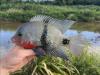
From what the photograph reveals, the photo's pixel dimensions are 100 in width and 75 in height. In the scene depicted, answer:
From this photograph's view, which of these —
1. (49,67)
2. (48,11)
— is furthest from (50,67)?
(48,11)

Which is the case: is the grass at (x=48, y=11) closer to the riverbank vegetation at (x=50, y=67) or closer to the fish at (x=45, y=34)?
the riverbank vegetation at (x=50, y=67)

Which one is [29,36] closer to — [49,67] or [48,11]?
[49,67]

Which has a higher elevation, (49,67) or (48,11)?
(49,67)

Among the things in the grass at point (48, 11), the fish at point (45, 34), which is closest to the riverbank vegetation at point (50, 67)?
the fish at point (45, 34)

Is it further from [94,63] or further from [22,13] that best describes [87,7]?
[94,63]

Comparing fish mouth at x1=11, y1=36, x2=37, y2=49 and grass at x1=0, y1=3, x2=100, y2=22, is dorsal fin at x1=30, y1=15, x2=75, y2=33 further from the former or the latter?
grass at x1=0, y1=3, x2=100, y2=22

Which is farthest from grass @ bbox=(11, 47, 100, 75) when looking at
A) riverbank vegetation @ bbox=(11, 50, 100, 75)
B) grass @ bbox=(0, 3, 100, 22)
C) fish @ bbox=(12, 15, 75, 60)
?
grass @ bbox=(0, 3, 100, 22)
